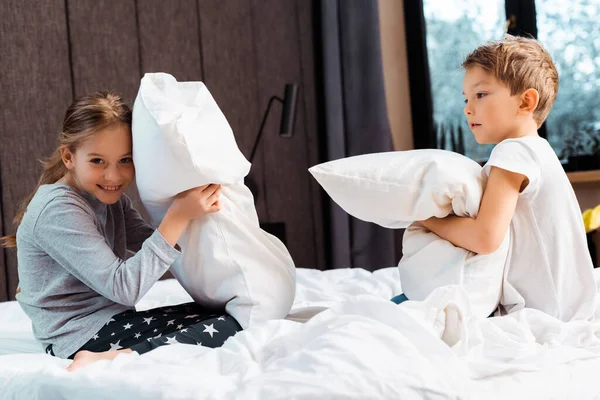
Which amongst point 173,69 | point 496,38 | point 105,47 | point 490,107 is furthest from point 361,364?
point 496,38

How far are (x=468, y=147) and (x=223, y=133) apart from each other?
7.56 feet

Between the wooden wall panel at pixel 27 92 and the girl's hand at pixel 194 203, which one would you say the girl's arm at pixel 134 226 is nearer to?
the girl's hand at pixel 194 203

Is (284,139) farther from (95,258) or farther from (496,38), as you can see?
(95,258)

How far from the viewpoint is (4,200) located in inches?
89.6

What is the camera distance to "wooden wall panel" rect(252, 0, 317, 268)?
318cm

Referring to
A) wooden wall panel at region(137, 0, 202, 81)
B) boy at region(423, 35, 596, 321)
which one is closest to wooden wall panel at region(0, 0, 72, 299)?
wooden wall panel at region(137, 0, 202, 81)

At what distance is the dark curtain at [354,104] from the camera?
10.6 feet

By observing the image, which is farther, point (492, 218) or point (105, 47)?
point (105, 47)

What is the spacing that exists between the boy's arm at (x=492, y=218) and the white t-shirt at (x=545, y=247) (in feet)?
0.10

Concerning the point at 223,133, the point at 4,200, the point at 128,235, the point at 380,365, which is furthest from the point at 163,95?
the point at 4,200

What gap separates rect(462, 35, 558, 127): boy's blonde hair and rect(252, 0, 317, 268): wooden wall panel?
1.93 m

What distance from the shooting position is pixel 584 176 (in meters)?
2.88

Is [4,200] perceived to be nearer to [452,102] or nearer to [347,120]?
[347,120]

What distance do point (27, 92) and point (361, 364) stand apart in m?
1.98
